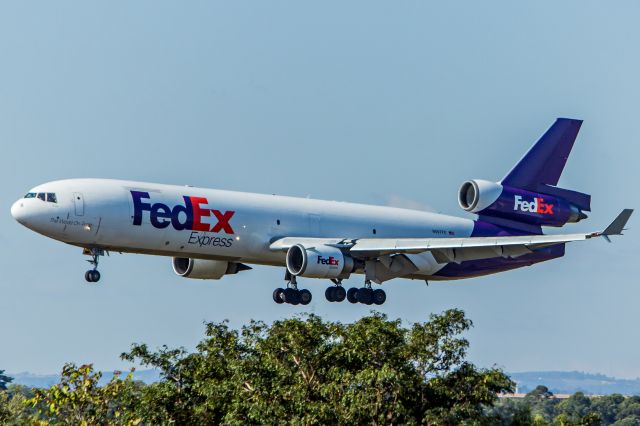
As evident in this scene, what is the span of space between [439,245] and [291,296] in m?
7.80

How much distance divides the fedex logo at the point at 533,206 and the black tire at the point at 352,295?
37.8ft

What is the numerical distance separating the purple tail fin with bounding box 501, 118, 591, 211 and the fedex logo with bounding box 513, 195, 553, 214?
921mm

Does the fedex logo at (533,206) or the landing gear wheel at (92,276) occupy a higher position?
the fedex logo at (533,206)

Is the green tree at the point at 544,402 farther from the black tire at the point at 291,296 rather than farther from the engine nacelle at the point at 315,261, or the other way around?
the engine nacelle at the point at 315,261

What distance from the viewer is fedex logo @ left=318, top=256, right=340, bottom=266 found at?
6399 centimetres

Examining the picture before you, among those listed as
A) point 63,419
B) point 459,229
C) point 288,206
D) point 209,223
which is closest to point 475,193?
point 459,229

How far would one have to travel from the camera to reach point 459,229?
7331 centimetres

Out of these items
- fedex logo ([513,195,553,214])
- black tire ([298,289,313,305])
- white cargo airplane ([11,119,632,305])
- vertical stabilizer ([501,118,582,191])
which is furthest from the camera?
vertical stabilizer ([501,118,582,191])

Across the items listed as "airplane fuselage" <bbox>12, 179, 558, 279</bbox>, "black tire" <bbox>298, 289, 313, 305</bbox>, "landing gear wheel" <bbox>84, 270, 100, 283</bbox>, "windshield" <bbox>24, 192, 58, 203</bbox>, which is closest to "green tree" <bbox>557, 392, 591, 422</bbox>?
"airplane fuselage" <bbox>12, 179, 558, 279</bbox>

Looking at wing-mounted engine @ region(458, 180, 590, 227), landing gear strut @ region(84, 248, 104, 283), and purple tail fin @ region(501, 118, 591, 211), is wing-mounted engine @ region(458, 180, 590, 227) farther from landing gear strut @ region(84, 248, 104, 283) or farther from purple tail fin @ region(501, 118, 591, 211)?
landing gear strut @ region(84, 248, 104, 283)

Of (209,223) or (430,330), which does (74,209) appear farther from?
(430,330)

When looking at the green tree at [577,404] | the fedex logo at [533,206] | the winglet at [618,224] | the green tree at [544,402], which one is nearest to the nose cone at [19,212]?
the winglet at [618,224]

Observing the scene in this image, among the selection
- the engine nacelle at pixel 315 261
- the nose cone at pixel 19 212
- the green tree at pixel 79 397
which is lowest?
the green tree at pixel 79 397

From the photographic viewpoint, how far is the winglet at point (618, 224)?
55.1 metres
